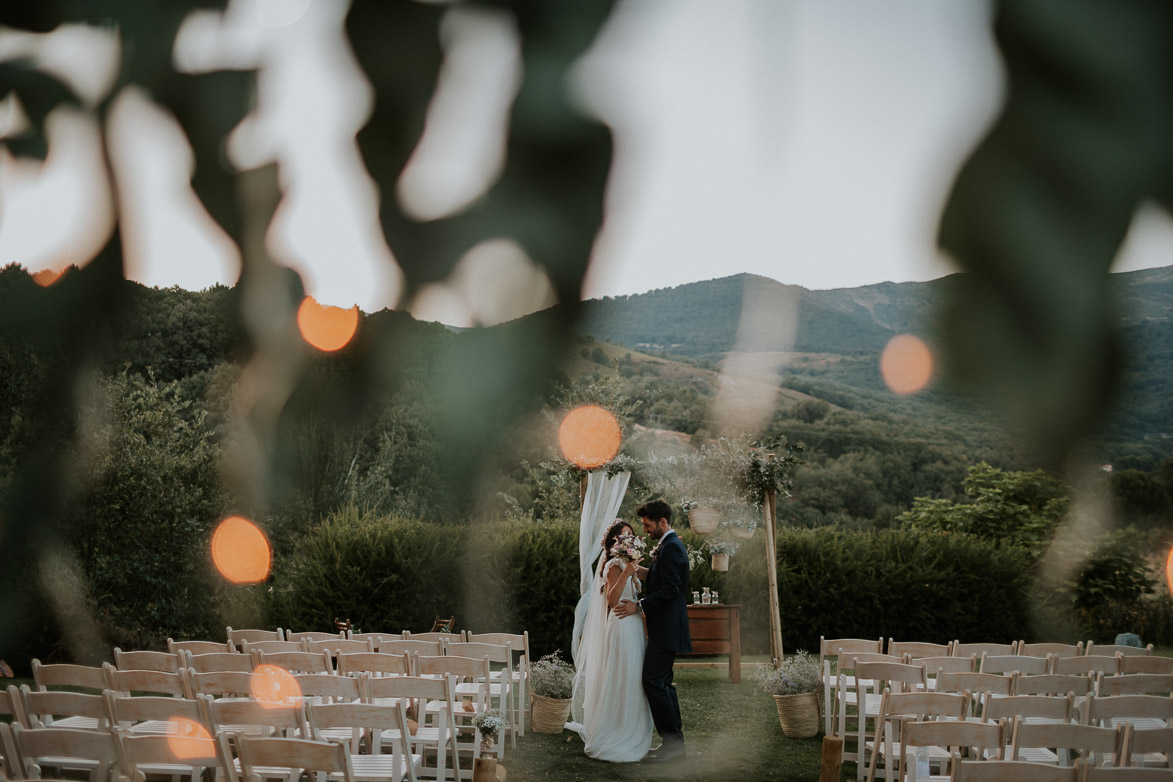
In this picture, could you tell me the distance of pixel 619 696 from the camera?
15.8 ft

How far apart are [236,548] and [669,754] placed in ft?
19.2

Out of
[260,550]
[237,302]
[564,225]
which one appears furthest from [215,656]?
[260,550]

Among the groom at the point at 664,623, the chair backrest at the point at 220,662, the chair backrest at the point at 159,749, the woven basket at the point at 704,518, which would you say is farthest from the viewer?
the woven basket at the point at 704,518

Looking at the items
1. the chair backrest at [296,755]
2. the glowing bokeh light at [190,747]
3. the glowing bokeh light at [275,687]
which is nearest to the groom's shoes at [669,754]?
the glowing bokeh light at [275,687]

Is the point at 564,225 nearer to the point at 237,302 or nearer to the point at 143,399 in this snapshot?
the point at 237,302

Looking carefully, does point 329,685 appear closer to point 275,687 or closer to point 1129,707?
point 275,687

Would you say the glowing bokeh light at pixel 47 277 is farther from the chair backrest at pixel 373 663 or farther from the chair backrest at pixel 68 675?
the chair backrest at pixel 373 663

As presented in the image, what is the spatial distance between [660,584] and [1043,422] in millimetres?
3611

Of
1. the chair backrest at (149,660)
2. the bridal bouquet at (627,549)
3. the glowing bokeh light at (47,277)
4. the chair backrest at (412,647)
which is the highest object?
the glowing bokeh light at (47,277)

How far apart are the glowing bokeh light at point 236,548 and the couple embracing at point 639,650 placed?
4720 millimetres

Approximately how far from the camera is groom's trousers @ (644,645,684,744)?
476 cm

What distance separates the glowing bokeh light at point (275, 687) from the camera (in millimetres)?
3623

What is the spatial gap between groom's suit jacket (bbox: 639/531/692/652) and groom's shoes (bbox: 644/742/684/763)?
1.53ft

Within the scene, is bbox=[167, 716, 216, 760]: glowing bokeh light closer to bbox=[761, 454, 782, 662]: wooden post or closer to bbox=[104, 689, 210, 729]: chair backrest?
bbox=[104, 689, 210, 729]: chair backrest
